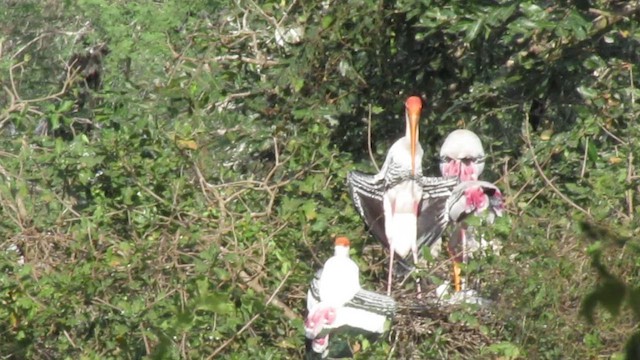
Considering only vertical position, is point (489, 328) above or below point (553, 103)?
above

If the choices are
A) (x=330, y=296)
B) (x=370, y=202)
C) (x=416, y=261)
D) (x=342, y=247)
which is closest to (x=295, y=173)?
(x=370, y=202)

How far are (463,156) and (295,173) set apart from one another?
0.79 metres

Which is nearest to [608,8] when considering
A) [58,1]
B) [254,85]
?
[254,85]

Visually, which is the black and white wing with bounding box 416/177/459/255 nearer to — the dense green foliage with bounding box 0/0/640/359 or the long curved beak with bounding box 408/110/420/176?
the long curved beak with bounding box 408/110/420/176

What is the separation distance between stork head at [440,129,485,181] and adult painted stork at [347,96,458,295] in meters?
0.26

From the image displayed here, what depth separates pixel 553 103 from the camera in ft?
28.5

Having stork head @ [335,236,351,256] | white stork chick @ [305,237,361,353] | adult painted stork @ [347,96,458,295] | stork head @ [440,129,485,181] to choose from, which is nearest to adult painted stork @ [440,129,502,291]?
stork head @ [440,129,485,181]

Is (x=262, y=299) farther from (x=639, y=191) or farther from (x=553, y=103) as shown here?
(x=553, y=103)

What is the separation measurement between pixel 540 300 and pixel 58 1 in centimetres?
1004

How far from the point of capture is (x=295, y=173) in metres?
7.21

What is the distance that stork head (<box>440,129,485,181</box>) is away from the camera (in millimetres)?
7148

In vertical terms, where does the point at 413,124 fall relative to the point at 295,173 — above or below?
above

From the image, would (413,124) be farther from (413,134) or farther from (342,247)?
(342,247)

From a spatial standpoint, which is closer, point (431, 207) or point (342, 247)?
point (342, 247)
